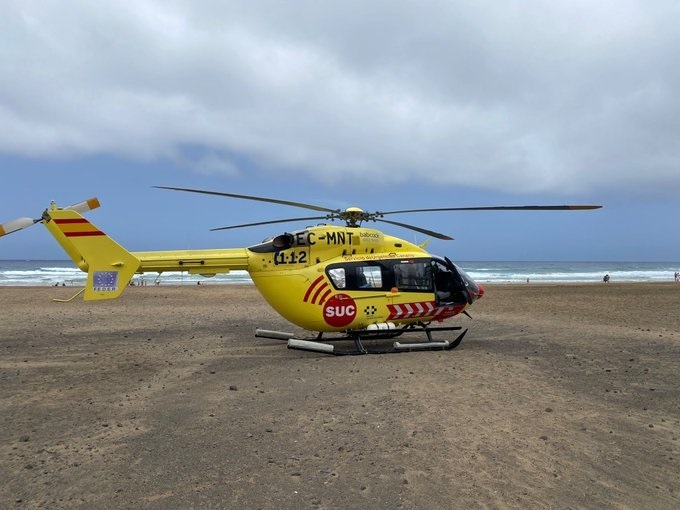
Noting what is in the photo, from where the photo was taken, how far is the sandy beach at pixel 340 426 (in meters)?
4.07

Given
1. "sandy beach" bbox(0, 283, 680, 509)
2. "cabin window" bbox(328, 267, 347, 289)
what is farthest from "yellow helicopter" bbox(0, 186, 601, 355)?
"sandy beach" bbox(0, 283, 680, 509)

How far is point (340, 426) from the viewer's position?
18.2 ft

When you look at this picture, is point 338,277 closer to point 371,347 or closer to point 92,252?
point 371,347

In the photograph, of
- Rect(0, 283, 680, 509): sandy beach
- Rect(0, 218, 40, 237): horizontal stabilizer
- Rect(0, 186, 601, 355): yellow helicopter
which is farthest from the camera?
Rect(0, 186, 601, 355): yellow helicopter

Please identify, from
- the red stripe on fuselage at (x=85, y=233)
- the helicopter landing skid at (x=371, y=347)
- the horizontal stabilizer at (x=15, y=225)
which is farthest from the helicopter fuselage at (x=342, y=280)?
the horizontal stabilizer at (x=15, y=225)

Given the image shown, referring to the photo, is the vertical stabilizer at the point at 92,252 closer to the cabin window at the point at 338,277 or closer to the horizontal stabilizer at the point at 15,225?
the horizontal stabilizer at the point at 15,225

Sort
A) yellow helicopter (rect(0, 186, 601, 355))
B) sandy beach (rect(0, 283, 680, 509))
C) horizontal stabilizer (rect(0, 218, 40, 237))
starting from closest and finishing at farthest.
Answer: sandy beach (rect(0, 283, 680, 509)) → horizontal stabilizer (rect(0, 218, 40, 237)) → yellow helicopter (rect(0, 186, 601, 355))

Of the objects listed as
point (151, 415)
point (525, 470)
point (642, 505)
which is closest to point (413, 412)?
point (525, 470)

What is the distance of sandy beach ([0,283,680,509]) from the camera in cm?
407

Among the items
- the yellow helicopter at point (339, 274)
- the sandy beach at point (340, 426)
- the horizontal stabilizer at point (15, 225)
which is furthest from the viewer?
the yellow helicopter at point (339, 274)

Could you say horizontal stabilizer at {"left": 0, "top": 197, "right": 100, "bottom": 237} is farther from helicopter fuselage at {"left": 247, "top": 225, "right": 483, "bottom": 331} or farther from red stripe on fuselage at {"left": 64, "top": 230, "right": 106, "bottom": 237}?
helicopter fuselage at {"left": 247, "top": 225, "right": 483, "bottom": 331}

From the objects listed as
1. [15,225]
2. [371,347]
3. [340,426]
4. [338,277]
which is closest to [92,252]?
[15,225]

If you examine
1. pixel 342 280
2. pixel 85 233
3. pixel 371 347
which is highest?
pixel 85 233

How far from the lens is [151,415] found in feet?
20.1
